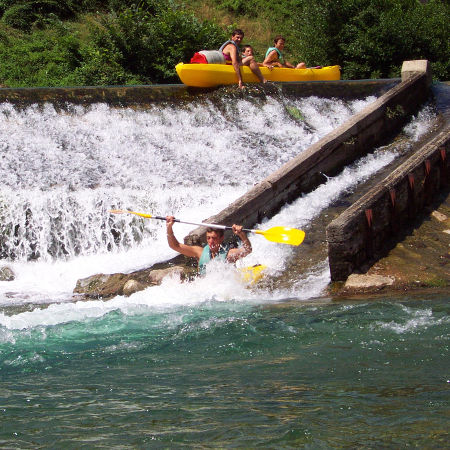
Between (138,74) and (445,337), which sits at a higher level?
(138,74)

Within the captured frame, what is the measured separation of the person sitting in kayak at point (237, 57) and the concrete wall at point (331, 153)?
33.0 inches

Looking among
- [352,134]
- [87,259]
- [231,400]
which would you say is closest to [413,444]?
[231,400]

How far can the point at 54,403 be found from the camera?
16.0 ft

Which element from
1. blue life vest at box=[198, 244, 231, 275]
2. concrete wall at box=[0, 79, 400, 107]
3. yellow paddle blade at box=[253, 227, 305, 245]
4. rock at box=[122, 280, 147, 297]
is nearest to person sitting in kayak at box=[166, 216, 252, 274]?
blue life vest at box=[198, 244, 231, 275]

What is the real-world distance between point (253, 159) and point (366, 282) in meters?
4.65

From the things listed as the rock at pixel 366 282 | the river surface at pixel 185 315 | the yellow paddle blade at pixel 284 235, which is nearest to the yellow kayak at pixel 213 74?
the river surface at pixel 185 315

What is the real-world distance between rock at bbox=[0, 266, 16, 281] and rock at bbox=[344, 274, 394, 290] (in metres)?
4.33

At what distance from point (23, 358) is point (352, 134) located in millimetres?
7482

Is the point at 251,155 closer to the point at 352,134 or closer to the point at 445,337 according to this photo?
the point at 352,134

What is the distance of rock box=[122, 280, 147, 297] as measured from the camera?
342 inches

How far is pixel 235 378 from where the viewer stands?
205 inches

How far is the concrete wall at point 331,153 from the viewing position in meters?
10.0

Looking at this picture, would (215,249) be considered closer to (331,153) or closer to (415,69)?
(331,153)

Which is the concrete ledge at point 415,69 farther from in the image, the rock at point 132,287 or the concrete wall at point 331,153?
the rock at point 132,287
